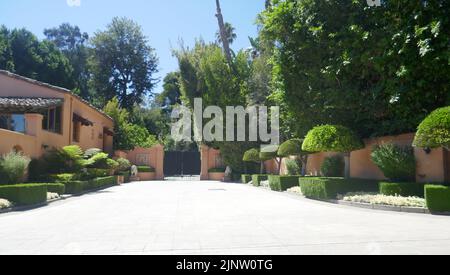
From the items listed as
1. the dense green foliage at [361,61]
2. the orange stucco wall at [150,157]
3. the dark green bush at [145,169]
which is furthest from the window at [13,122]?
the orange stucco wall at [150,157]

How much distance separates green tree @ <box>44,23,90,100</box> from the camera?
56969 mm

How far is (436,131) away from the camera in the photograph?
12.5 meters

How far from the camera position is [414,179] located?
16172 millimetres

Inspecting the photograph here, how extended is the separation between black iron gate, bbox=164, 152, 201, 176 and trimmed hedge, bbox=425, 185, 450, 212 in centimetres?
3753

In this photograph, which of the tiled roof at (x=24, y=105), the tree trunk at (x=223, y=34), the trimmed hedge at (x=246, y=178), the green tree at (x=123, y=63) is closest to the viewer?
the tiled roof at (x=24, y=105)

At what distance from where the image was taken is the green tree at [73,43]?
56969 millimetres

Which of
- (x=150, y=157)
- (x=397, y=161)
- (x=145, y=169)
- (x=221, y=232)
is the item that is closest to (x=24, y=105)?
(x=221, y=232)

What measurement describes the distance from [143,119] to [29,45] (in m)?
16.0

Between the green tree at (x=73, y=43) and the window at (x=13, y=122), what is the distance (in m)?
33.8

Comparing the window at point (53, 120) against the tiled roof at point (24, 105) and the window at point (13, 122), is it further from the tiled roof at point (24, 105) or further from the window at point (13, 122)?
the window at point (13, 122)

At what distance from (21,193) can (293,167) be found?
705 inches

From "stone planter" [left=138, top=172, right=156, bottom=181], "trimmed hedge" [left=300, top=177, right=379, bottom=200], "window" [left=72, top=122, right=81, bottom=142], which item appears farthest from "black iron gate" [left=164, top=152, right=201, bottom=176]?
"trimmed hedge" [left=300, top=177, right=379, bottom=200]

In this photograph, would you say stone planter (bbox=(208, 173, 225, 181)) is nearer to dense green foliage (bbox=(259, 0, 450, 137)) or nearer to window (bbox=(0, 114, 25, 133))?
dense green foliage (bbox=(259, 0, 450, 137))
